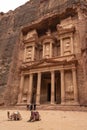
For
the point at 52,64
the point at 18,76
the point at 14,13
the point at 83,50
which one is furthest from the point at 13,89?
the point at 14,13

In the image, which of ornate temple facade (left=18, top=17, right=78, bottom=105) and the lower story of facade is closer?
the lower story of facade

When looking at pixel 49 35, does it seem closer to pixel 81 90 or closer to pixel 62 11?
pixel 62 11

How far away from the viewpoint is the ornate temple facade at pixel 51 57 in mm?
20562

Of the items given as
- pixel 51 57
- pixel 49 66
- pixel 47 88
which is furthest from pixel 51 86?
pixel 51 57

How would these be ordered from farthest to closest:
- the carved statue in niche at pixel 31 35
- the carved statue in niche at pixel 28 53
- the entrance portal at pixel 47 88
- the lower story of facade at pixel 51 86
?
the carved statue in niche at pixel 31 35, the carved statue in niche at pixel 28 53, the entrance portal at pixel 47 88, the lower story of facade at pixel 51 86

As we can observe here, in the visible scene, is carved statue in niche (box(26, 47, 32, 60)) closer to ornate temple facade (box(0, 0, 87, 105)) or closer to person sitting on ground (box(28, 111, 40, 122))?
ornate temple facade (box(0, 0, 87, 105))

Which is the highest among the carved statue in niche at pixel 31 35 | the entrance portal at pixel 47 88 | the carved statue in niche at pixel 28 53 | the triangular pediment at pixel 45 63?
the carved statue in niche at pixel 31 35

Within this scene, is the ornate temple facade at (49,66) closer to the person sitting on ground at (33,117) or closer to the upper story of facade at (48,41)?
the upper story of facade at (48,41)

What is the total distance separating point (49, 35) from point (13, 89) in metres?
9.68

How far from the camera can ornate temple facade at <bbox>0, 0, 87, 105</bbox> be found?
2056 centimetres

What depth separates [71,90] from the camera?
20.1 metres

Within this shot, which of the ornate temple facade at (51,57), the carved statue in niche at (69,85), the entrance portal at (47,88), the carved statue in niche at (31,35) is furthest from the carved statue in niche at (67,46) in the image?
the carved statue in niche at (31,35)

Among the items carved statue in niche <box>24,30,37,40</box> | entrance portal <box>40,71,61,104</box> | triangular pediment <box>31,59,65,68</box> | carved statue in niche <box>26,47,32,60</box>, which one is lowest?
entrance portal <box>40,71,61,104</box>

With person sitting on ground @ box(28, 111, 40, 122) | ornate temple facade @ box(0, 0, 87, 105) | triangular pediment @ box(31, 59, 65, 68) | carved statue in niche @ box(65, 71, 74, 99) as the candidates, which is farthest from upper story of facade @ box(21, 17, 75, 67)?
person sitting on ground @ box(28, 111, 40, 122)
